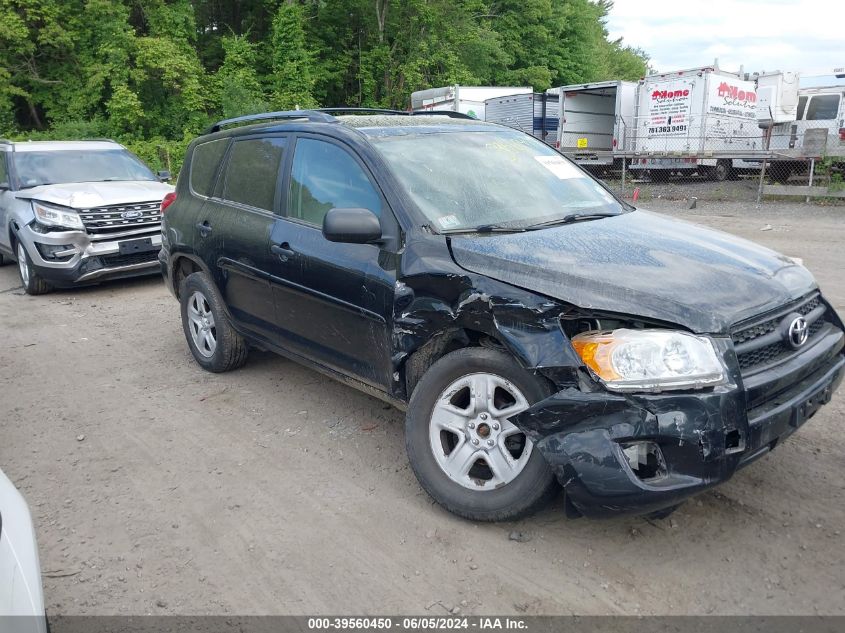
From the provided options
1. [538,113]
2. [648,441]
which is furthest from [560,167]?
[538,113]

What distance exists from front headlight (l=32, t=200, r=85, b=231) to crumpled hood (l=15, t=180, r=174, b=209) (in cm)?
9

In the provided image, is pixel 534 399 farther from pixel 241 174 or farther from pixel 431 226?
pixel 241 174

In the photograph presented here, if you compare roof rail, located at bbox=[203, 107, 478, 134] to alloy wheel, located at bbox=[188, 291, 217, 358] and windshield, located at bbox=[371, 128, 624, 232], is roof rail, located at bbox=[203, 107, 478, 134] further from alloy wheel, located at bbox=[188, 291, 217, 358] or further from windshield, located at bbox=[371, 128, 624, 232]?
alloy wheel, located at bbox=[188, 291, 217, 358]

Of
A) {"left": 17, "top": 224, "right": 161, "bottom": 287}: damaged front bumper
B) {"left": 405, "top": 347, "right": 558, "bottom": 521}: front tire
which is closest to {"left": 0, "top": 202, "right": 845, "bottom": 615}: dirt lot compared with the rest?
{"left": 405, "top": 347, "right": 558, "bottom": 521}: front tire

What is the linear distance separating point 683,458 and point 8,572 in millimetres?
2232

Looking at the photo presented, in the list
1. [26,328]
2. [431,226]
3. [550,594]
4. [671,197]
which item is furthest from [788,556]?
[671,197]

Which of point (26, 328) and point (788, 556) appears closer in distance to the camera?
point (788, 556)

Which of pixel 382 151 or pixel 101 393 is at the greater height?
pixel 382 151

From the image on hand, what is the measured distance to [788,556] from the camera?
2885 millimetres

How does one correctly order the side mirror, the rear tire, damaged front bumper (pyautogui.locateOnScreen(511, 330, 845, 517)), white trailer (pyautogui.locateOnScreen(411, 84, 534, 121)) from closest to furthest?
damaged front bumper (pyautogui.locateOnScreen(511, 330, 845, 517))
the side mirror
the rear tire
white trailer (pyautogui.locateOnScreen(411, 84, 534, 121))

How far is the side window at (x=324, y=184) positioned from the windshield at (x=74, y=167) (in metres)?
6.26

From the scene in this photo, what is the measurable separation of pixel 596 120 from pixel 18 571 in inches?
950

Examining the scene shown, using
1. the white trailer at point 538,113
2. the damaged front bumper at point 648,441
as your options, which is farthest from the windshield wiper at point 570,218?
the white trailer at point 538,113

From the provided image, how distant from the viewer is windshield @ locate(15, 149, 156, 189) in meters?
9.07
